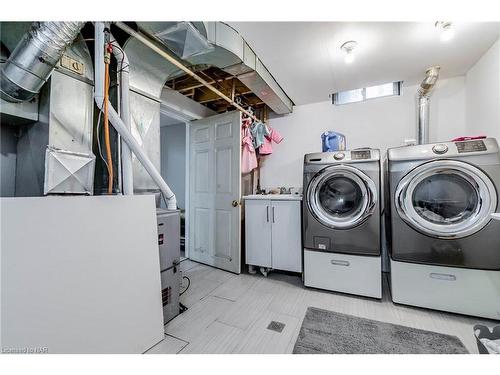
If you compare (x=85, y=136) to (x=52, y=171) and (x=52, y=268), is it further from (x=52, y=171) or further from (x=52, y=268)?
(x=52, y=268)

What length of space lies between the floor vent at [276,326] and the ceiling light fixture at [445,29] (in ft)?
8.50

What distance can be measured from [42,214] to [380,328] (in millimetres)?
2225

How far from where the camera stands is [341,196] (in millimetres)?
2154

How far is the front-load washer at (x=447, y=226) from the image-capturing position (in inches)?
61.0

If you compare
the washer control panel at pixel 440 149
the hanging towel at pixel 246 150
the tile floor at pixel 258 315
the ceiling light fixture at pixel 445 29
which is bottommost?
the tile floor at pixel 258 315

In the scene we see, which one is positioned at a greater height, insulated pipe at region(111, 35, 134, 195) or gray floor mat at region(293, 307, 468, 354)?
insulated pipe at region(111, 35, 134, 195)

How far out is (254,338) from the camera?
1.40m

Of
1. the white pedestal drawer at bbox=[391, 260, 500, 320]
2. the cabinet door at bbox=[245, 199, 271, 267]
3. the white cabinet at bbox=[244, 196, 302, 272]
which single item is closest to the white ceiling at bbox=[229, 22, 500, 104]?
the white cabinet at bbox=[244, 196, 302, 272]

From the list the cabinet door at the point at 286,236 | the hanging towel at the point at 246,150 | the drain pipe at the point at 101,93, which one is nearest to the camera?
the drain pipe at the point at 101,93

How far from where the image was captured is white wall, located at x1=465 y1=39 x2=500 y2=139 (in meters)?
1.78

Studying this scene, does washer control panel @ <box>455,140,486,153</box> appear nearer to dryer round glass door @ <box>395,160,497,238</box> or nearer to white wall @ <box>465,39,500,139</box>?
dryer round glass door @ <box>395,160,497,238</box>

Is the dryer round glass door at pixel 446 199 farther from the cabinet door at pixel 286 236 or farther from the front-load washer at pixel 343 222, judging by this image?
the cabinet door at pixel 286 236

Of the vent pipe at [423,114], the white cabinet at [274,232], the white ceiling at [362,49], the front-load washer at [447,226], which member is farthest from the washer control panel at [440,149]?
the white cabinet at [274,232]
